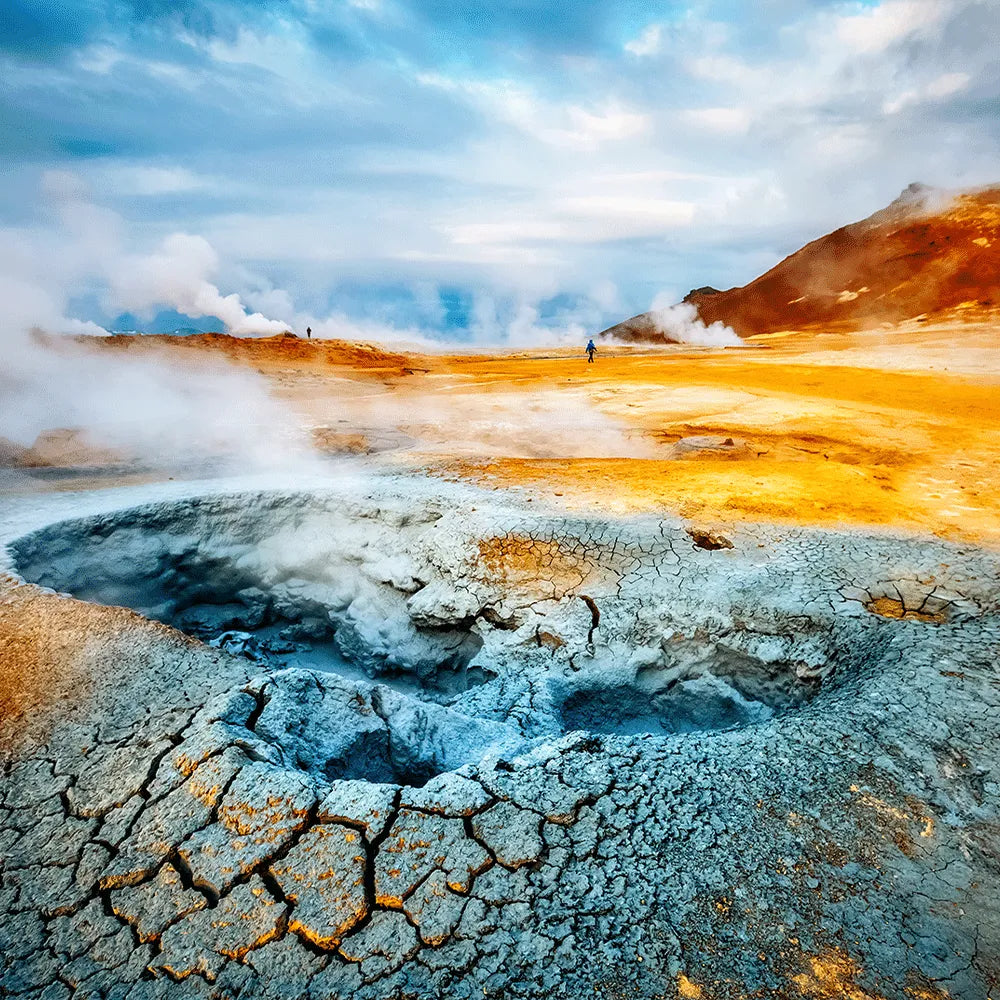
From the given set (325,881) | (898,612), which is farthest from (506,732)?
(898,612)

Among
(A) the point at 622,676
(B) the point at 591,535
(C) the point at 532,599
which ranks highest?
(B) the point at 591,535

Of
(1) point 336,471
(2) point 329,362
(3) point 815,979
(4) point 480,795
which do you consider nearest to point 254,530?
(1) point 336,471

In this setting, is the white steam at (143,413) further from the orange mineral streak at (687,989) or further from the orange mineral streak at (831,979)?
the orange mineral streak at (831,979)

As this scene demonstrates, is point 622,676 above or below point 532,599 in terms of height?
below

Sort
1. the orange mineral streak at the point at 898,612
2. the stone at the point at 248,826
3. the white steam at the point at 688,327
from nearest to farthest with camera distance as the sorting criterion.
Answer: the stone at the point at 248,826 → the orange mineral streak at the point at 898,612 → the white steam at the point at 688,327

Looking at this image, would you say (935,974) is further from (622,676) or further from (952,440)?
(952,440)

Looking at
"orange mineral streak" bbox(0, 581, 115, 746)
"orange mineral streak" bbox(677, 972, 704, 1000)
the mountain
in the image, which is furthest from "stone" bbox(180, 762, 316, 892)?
the mountain

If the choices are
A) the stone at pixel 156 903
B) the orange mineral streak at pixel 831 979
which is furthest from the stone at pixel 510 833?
the stone at pixel 156 903
